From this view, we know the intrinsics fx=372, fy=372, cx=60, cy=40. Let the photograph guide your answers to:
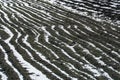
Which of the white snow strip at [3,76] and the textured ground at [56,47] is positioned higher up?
the textured ground at [56,47]

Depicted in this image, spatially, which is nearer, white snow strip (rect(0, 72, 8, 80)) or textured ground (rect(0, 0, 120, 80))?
white snow strip (rect(0, 72, 8, 80))

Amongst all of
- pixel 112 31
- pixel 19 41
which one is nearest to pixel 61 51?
pixel 19 41

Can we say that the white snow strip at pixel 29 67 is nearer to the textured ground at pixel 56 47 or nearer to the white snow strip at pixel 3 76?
the textured ground at pixel 56 47

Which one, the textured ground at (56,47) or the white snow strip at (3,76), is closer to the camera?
the white snow strip at (3,76)

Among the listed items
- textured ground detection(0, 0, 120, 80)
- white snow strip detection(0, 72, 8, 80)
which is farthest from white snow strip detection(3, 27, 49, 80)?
white snow strip detection(0, 72, 8, 80)

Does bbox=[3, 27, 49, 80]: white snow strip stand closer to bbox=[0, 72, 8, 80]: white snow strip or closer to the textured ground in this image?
the textured ground

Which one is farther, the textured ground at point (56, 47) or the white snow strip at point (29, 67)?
the textured ground at point (56, 47)

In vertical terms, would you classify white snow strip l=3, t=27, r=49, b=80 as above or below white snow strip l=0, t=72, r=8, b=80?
above

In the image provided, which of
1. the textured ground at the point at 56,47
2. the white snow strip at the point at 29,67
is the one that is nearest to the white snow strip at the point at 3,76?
the textured ground at the point at 56,47

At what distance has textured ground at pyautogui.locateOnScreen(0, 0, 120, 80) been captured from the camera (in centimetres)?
841

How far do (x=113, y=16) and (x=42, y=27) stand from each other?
10.1 feet

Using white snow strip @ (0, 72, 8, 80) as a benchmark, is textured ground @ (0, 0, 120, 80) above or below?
above

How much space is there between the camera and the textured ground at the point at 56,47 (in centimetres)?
841

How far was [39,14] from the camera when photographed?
50.7 ft
